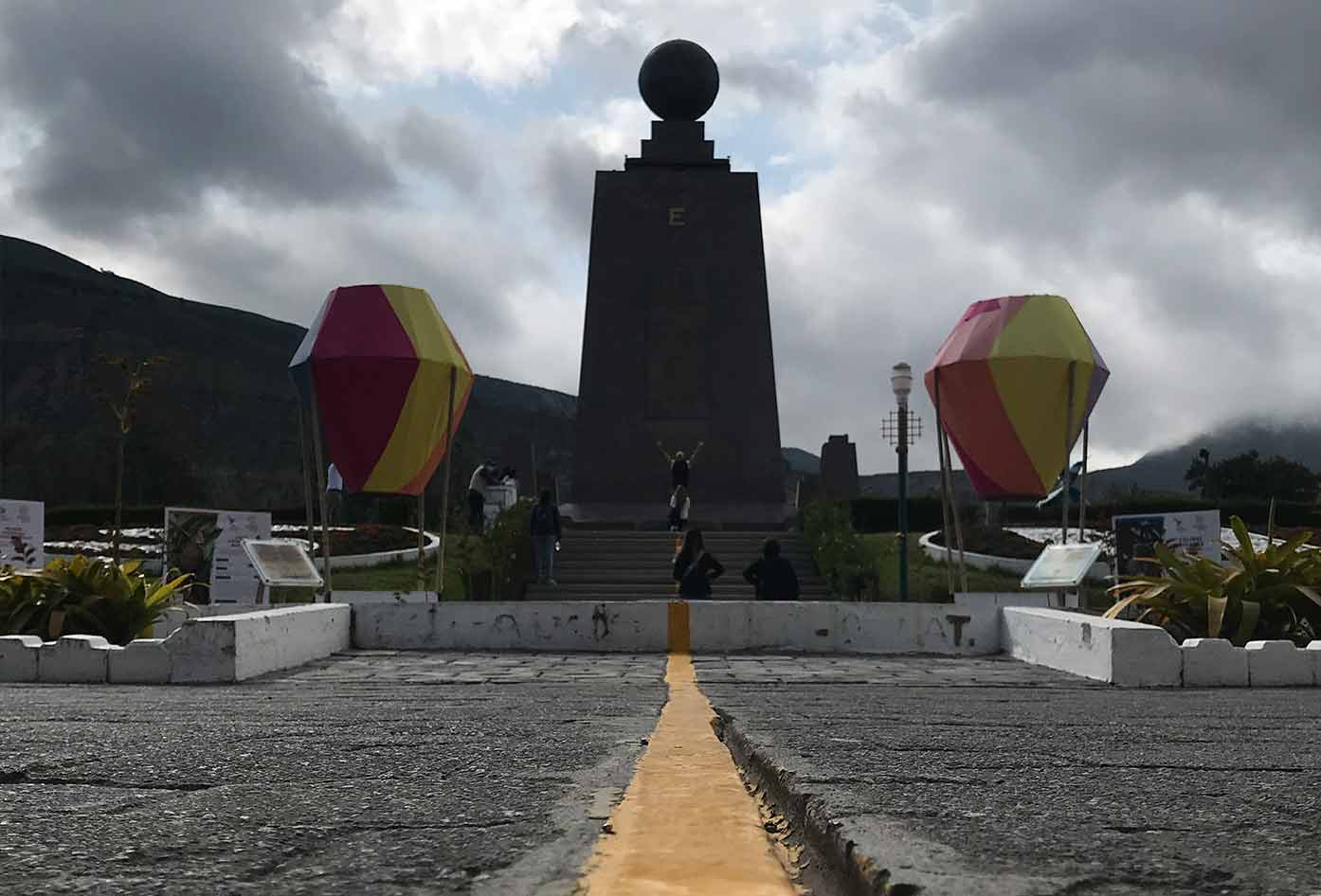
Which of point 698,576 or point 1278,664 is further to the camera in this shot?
point 698,576

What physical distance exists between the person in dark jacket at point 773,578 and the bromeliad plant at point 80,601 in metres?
7.01

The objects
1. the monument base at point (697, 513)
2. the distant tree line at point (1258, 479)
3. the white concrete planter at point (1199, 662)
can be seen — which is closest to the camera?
the white concrete planter at point (1199, 662)

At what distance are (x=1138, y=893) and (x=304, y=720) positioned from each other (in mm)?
3764

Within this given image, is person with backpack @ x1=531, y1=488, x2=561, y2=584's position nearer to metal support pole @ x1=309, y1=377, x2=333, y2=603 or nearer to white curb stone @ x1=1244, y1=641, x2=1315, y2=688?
metal support pole @ x1=309, y1=377, x2=333, y2=603

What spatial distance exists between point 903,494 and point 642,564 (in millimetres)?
6113

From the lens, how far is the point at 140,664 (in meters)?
9.44

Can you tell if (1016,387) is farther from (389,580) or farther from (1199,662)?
(389,580)

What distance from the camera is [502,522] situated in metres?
21.1

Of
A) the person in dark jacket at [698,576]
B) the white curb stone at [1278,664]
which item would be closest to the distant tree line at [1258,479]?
the person in dark jacket at [698,576]

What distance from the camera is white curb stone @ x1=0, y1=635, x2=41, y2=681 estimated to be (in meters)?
9.45

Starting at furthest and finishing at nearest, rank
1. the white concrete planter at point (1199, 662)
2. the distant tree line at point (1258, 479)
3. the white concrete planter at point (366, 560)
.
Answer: the distant tree line at point (1258, 479) < the white concrete planter at point (366, 560) < the white concrete planter at point (1199, 662)

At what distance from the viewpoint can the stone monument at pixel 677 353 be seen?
33.1 m

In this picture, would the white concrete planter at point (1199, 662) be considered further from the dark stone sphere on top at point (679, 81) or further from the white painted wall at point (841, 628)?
the dark stone sphere on top at point (679, 81)

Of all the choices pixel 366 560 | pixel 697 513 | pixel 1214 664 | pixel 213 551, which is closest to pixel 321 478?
pixel 213 551
